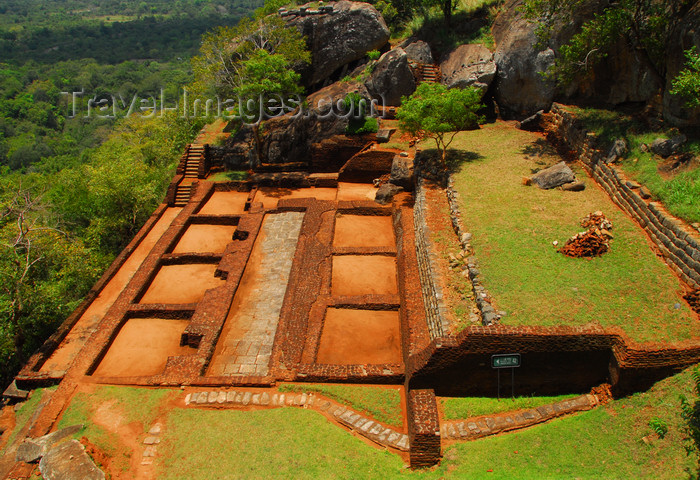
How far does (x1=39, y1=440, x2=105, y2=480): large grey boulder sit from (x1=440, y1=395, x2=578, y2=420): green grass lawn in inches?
281

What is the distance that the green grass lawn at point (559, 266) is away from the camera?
1009 cm

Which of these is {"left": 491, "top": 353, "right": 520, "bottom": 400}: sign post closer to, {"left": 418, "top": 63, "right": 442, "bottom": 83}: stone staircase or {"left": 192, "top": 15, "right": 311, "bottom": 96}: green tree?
{"left": 192, "top": 15, "right": 311, "bottom": 96}: green tree

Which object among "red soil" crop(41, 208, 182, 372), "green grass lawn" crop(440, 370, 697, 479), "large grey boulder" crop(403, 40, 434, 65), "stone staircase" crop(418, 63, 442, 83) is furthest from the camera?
"large grey boulder" crop(403, 40, 434, 65)

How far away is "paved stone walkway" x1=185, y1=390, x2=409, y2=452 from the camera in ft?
32.9

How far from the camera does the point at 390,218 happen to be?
746 inches

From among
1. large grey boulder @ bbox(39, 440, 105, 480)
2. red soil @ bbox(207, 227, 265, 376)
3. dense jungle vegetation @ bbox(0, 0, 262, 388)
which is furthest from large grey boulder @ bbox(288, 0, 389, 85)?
large grey boulder @ bbox(39, 440, 105, 480)

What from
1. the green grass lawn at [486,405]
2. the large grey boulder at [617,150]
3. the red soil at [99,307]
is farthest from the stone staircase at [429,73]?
the green grass lawn at [486,405]

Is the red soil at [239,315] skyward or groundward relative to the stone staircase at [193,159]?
groundward

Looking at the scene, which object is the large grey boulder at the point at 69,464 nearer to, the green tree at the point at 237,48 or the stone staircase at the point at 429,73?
the green tree at the point at 237,48

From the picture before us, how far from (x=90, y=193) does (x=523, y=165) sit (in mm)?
18753

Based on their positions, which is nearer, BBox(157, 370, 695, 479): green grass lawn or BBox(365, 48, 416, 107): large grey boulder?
BBox(157, 370, 695, 479): green grass lawn

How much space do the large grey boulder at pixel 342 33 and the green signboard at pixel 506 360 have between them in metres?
22.1

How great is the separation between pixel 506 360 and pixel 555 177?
8.38 meters

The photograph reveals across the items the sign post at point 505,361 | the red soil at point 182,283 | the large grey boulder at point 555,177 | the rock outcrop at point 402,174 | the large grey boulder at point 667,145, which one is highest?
the large grey boulder at point 667,145
